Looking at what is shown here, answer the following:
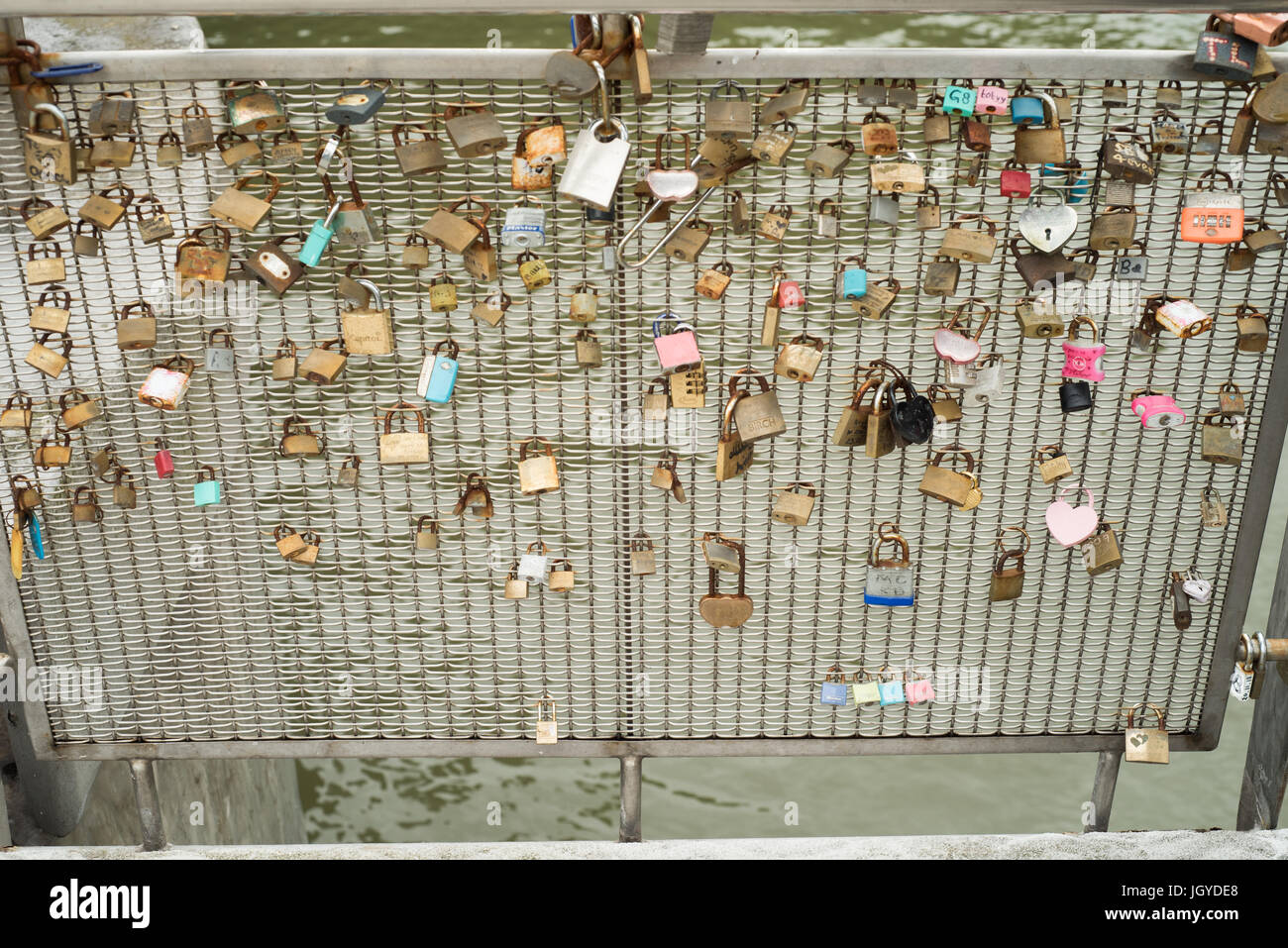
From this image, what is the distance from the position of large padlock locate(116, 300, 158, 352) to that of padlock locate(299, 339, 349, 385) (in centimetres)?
32

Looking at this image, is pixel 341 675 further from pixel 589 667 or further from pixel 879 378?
pixel 879 378

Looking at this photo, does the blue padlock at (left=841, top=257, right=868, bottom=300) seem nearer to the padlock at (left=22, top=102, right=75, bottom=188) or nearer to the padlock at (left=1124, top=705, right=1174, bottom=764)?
the padlock at (left=1124, top=705, right=1174, bottom=764)

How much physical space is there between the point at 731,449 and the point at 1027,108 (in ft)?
3.02

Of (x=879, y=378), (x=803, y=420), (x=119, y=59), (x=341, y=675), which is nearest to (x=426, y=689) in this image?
(x=341, y=675)

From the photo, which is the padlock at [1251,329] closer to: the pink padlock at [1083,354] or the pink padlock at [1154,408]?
the pink padlock at [1154,408]

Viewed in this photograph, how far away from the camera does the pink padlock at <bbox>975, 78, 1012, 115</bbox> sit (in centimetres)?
222

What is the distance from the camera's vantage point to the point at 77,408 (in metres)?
2.50

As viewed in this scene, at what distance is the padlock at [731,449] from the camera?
2.51 m

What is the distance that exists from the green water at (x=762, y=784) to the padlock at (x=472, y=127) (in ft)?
18.0

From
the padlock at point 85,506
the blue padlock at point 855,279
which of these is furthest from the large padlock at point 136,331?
the blue padlock at point 855,279

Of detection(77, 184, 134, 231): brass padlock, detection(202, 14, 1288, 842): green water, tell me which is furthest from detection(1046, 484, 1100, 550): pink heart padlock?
detection(202, 14, 1288, 842): green water

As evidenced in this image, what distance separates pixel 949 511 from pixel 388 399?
1.32 metres

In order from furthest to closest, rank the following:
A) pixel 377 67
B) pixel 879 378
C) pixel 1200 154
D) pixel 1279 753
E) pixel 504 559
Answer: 1. pixel 1279 753
2. pixel 504 559
3. pixel 879 378
4. pixel 1200 154
5. pixel 377 67

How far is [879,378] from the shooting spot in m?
2.51
